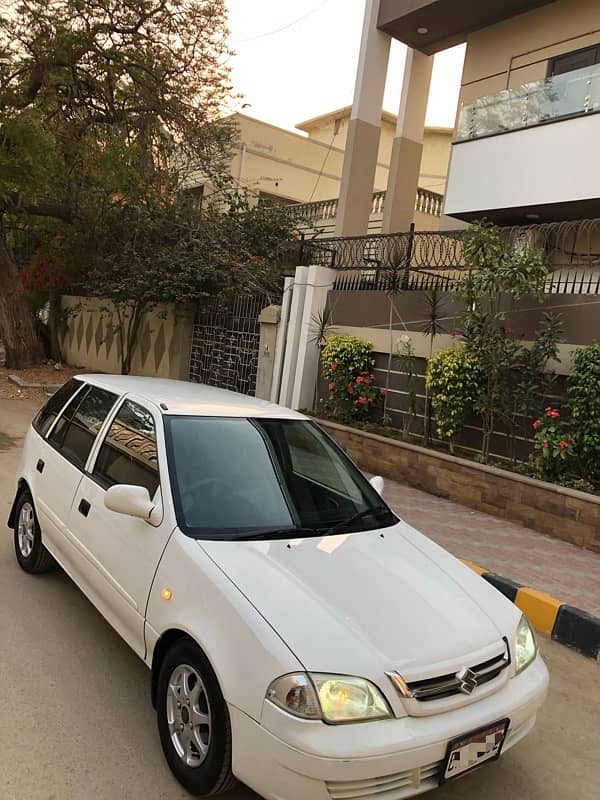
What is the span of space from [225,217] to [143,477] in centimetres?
1202

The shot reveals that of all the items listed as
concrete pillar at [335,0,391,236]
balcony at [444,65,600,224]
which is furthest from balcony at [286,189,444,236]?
balcony at [444,65,600,224]

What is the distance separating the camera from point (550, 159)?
1028 centimetres

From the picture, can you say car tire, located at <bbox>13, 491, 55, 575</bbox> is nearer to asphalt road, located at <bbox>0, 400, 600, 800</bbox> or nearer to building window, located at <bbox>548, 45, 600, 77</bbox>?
asphalt road, located at <bbox>0, 400, 600, 800</bbox>

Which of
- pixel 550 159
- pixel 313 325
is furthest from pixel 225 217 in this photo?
pixel 550 159

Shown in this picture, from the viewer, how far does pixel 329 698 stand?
215 centimetres

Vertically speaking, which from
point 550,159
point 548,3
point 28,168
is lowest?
point 28,168

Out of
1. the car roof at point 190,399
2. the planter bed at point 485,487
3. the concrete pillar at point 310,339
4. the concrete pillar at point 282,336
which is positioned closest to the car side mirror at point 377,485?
the car roof at point 190,399

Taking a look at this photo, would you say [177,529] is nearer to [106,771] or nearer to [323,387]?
[106,771]

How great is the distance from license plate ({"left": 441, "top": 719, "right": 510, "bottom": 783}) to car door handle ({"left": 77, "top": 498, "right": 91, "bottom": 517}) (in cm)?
222

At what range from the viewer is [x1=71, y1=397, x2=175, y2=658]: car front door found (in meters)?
2.89

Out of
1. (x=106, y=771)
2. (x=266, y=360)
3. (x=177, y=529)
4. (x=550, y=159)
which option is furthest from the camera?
(x=266, y=360)

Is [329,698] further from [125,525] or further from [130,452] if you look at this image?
[130,452]

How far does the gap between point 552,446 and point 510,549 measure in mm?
1322

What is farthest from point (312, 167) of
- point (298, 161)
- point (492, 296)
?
point (492, 296)
